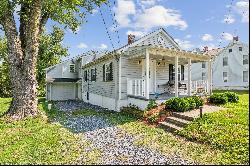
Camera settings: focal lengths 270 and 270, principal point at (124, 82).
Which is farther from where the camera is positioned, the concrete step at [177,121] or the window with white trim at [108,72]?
the window with white trim at [108,72]

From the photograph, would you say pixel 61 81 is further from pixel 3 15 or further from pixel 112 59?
pixel 3 15

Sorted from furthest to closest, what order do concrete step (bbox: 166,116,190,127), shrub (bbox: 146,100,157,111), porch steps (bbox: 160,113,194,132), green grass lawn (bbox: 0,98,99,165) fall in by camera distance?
shrub (bbox: 146,100,157,111), concrete step (bbox: 166,116,190,127), porch steps (bbox: 160,113,194,132), green grass lawn (bbox: 0,98,99,165)

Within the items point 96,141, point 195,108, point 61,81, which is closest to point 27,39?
point 96,141

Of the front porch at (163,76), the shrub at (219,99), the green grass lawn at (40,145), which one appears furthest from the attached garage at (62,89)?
the shrub at (219,99)

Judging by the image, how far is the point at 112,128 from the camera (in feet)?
42.1

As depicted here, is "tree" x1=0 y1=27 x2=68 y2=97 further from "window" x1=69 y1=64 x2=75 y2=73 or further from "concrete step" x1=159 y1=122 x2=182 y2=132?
"concrete step" x1=159 y1=122 x2=182 y2=132

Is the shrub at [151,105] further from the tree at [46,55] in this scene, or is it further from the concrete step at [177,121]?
the tree at [46,55]

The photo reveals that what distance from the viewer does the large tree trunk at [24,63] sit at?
15.6 metres

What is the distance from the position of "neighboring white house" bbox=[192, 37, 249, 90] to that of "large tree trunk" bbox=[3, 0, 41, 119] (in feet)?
108

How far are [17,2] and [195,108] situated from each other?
476 inches

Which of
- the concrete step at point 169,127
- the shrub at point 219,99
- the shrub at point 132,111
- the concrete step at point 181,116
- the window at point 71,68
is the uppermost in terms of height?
the window at point 71,68

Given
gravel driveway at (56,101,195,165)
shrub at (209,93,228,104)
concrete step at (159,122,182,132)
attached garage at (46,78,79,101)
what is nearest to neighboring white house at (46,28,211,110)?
shrub at (209,93,228,104)

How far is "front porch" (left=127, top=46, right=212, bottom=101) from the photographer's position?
16.7 metres

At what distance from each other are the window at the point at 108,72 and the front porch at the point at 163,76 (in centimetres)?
203
